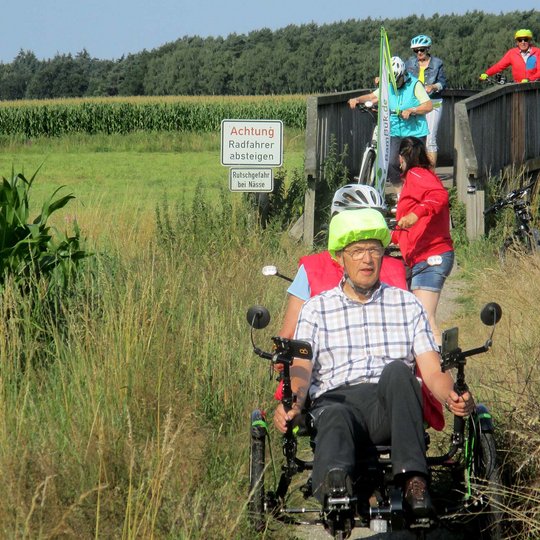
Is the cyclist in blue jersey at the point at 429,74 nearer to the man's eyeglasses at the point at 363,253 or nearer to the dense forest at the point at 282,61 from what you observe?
the man's eyeglasses at the point at 363,253

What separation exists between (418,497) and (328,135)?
990cm

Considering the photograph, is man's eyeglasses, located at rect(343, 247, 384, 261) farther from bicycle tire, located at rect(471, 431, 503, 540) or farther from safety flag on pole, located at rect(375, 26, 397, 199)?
safety flag on pole, located at rect(375, 26, 397, 199)

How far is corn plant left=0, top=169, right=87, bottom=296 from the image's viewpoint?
7715mm

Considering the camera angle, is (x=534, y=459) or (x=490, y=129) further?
(x=490, y=129)

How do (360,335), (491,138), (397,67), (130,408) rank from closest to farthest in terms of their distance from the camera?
(360,335) < (130,408) < (397,67) < (491,138)

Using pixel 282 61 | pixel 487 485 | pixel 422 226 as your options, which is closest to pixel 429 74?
pixel 422 226

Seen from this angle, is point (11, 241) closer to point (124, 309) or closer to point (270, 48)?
point (124, 309)

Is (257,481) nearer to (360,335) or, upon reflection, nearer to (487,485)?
(360,335)

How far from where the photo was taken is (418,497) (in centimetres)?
449

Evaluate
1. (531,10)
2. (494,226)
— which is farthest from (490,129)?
(531,10)

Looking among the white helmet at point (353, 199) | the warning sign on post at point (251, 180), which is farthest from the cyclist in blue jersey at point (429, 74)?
the white helmet at point (353, 199)

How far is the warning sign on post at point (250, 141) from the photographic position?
37.7 ft

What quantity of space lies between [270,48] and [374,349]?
428 feet

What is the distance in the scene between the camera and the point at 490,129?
1534cm
